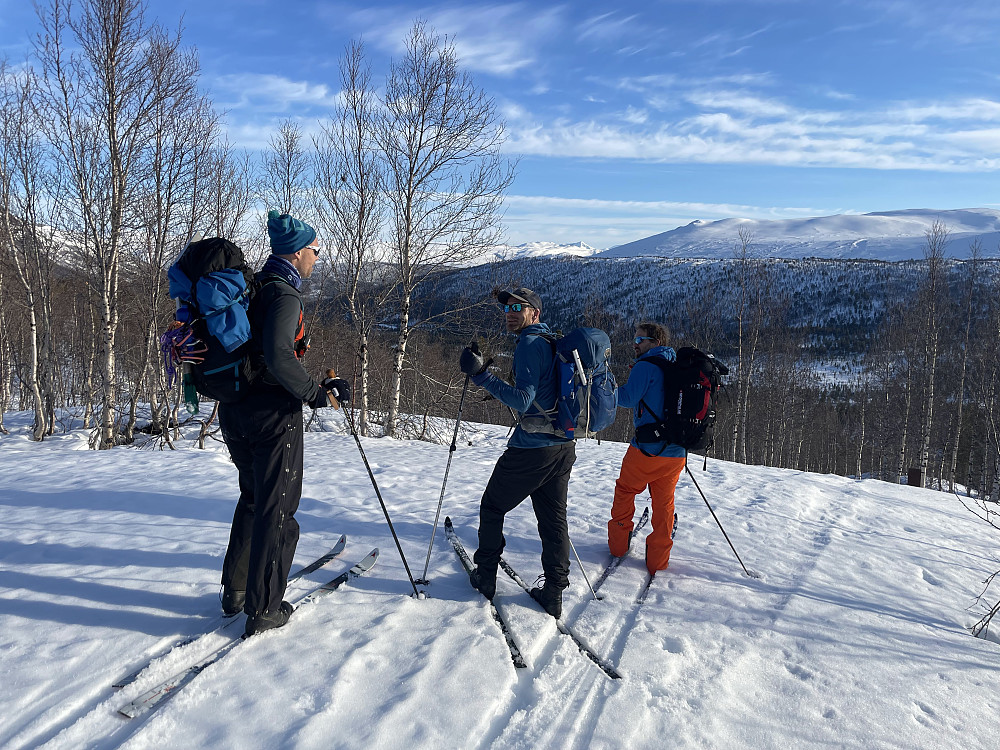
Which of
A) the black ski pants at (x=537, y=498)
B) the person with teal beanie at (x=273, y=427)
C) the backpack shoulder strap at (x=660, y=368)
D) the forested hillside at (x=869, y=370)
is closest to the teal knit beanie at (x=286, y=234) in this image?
the person with teal beanie at (x=273, y=427)

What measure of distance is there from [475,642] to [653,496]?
6.55ft

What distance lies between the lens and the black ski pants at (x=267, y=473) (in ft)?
9.30

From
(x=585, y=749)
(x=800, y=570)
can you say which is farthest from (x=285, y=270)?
(x=800, y=570)

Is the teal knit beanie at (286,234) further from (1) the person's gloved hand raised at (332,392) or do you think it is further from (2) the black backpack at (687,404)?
(2) the black backpack at (687,404)

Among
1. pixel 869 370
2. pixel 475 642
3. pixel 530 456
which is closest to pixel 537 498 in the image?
pixel 530 456

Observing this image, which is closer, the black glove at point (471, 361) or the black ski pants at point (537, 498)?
the black glove at point (471, 361)

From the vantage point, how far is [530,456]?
3.46 meters

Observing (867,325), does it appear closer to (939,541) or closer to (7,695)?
(939,541)

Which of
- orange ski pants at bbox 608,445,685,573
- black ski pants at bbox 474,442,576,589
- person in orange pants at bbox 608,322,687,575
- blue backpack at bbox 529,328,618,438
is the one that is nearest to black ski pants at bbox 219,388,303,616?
black ski pants at bbox 474,442,576,589

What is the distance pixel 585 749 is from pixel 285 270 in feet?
9.25

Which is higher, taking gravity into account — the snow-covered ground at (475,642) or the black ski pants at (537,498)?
the black ski pants at (537,498)

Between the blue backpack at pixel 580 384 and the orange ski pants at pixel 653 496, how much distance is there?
99 cm

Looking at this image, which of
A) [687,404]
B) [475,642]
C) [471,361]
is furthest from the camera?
[687,404]

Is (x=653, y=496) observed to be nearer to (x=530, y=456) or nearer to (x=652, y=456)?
(x=652, y=456)
